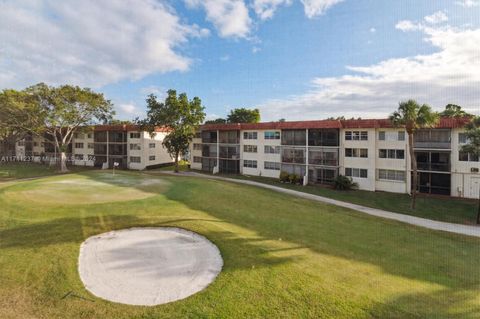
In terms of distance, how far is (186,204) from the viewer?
82.2 feet

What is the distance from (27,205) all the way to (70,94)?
3883 cm

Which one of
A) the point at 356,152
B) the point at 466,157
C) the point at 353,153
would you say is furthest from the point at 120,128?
the point at 466,157

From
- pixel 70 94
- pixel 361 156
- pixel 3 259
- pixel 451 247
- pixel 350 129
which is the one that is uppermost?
pixel 70 94

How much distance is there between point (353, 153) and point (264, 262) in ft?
107

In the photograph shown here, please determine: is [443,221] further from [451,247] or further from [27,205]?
[27,205]

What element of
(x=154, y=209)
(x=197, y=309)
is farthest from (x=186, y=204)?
(x=197, y=309)

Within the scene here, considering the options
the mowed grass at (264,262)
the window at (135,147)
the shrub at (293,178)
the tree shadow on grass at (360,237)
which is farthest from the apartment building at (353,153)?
the mowed grass at (264,262)

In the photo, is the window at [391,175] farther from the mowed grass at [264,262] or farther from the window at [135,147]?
the window at [135,147]

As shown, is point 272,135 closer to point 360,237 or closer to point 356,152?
point 356,152

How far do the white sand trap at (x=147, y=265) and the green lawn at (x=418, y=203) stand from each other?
975 inches

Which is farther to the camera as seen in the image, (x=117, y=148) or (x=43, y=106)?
(x=117, y=148)

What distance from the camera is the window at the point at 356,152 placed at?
40500 mm

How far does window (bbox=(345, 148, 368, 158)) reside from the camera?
40.5 m

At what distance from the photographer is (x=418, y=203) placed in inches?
1305
